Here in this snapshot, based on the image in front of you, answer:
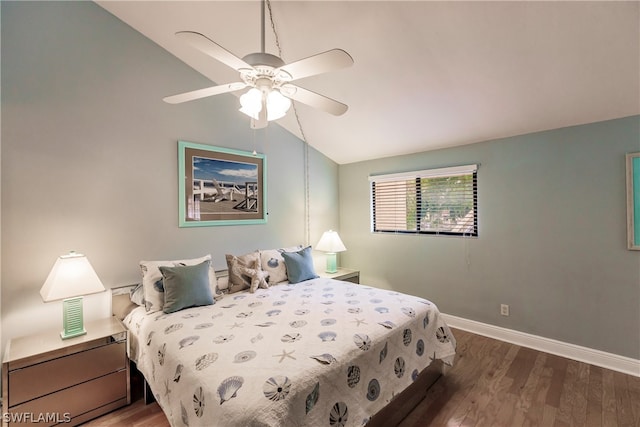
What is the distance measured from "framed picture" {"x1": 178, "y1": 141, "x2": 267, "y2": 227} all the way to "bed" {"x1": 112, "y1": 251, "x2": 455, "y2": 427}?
97cm

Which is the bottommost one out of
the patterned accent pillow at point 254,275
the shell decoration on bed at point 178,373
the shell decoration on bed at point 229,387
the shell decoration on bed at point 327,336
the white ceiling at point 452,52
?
the shell decoration on bed at point 178,373

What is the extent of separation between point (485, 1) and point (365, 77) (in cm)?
103

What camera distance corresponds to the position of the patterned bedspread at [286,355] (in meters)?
1.28

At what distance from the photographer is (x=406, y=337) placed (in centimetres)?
198

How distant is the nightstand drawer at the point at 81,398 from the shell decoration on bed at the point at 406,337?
2.02 meters

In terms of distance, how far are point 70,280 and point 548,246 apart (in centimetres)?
403

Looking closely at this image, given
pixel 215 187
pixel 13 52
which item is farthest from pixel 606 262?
pixel 13 52

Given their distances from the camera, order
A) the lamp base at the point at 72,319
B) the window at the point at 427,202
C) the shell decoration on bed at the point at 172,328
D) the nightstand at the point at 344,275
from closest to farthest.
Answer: the shell decoration on bed at the point at 172,328 → the lamp base at the point at 72,319 → the window at the point at 427,202 → the nightstand at the point at 344,275

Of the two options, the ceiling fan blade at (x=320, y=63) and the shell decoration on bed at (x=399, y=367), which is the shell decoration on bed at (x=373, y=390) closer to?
the shell decoration on bed at (x=399, y=367)

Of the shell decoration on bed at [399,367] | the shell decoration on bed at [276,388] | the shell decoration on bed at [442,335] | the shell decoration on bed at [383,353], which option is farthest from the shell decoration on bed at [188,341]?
the shell decoration on bed at [442,335]

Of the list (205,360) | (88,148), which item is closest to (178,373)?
(205,360)

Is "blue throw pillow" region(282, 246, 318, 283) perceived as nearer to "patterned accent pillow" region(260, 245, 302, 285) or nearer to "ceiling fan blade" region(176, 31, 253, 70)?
"patterned accent pillow" region(260, 245, 302, 285)

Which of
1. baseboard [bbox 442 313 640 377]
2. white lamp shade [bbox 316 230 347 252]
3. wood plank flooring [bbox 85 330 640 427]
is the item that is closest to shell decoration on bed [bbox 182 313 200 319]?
wood plank flooring [bbox 85 330 640 427]

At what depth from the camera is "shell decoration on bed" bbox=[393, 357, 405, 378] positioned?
1.85m
